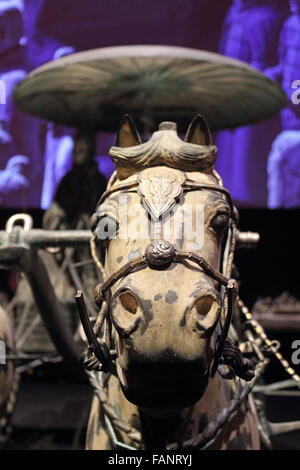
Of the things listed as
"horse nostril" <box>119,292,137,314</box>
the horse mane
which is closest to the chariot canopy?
the horse mane

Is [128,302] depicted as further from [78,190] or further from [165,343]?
[78,190]

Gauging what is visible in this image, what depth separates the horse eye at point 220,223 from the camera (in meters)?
1.13

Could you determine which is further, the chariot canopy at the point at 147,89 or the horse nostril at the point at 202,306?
the chariot canopy at the point at 147,89

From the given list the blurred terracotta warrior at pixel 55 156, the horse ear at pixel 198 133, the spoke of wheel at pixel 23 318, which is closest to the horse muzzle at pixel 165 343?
the horse ear at pixel 198 133

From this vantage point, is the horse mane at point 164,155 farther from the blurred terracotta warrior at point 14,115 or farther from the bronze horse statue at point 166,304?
the blurred terracotta warrior at point 14,115

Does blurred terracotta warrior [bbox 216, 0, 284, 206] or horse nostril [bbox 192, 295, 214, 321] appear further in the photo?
blurred terracotta warrior [bbox 216, 0, 284, 206]

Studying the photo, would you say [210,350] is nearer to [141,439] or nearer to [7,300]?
[141,439]

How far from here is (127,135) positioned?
4.30ft

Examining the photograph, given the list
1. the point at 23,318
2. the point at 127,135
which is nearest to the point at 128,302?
the point at 127,135

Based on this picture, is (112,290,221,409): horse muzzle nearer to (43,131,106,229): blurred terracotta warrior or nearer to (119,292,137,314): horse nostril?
(119,292,137,314): horse nostril

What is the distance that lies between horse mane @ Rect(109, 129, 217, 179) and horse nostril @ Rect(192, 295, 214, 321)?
391mm

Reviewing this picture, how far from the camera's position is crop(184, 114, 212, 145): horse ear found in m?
1.28

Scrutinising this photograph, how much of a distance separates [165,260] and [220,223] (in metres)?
0.24

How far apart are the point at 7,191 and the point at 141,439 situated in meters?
2.30
